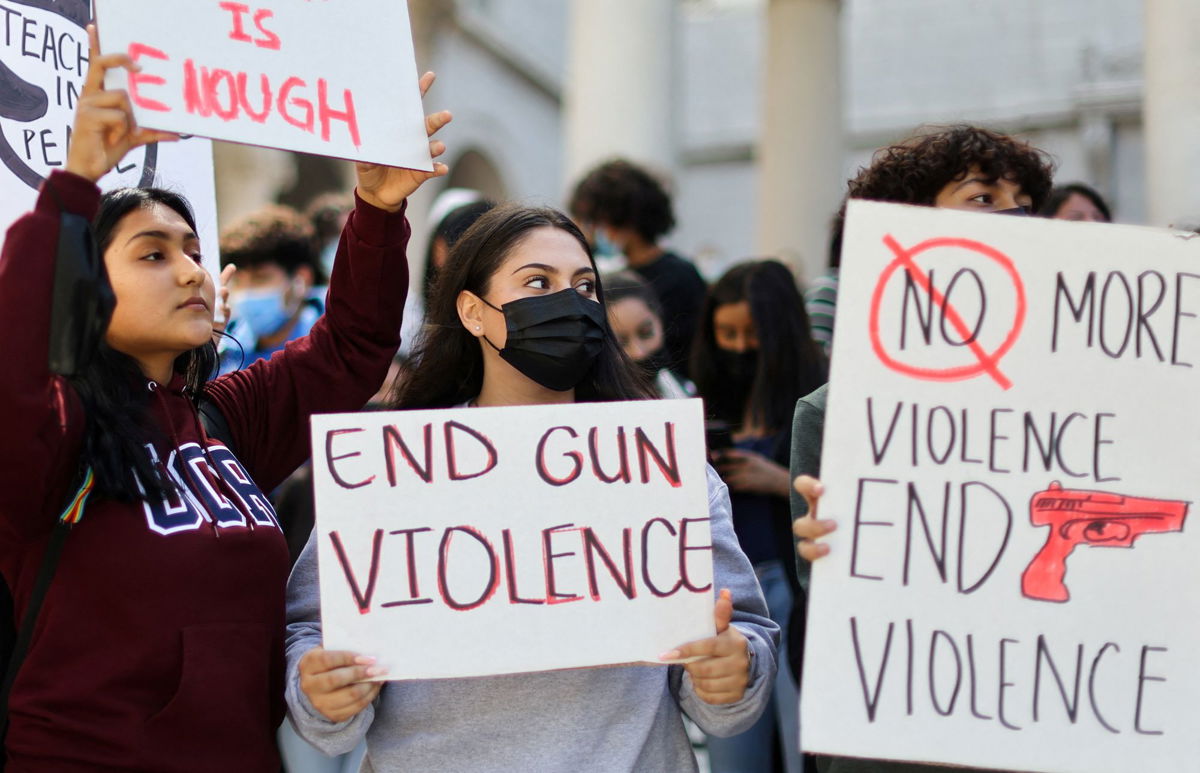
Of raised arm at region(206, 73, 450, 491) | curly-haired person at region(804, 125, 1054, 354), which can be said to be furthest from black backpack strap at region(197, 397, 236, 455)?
curly-haired person at region(804, 125, 1054, 354)

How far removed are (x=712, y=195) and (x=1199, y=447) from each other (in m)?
19.4

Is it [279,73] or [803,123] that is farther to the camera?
[803,123]

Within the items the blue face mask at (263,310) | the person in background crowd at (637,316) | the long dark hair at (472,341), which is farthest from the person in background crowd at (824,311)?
the blue face mask at (263,310)

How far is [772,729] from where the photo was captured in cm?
404

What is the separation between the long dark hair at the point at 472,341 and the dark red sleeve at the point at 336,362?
82mm

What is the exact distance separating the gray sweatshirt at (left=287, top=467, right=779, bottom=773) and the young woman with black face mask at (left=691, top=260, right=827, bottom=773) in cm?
139

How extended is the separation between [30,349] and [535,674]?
0.96 meters

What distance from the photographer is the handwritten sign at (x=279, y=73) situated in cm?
218

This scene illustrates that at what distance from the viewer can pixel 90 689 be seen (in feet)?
6.67

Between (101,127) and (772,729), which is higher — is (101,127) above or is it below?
above

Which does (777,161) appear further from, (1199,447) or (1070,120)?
(1199,447)

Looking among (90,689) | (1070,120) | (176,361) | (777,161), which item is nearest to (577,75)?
(777,161)

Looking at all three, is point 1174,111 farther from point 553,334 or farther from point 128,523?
point 128,523

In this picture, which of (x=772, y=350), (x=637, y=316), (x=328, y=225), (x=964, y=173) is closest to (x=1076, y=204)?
(x=772, y=350)
